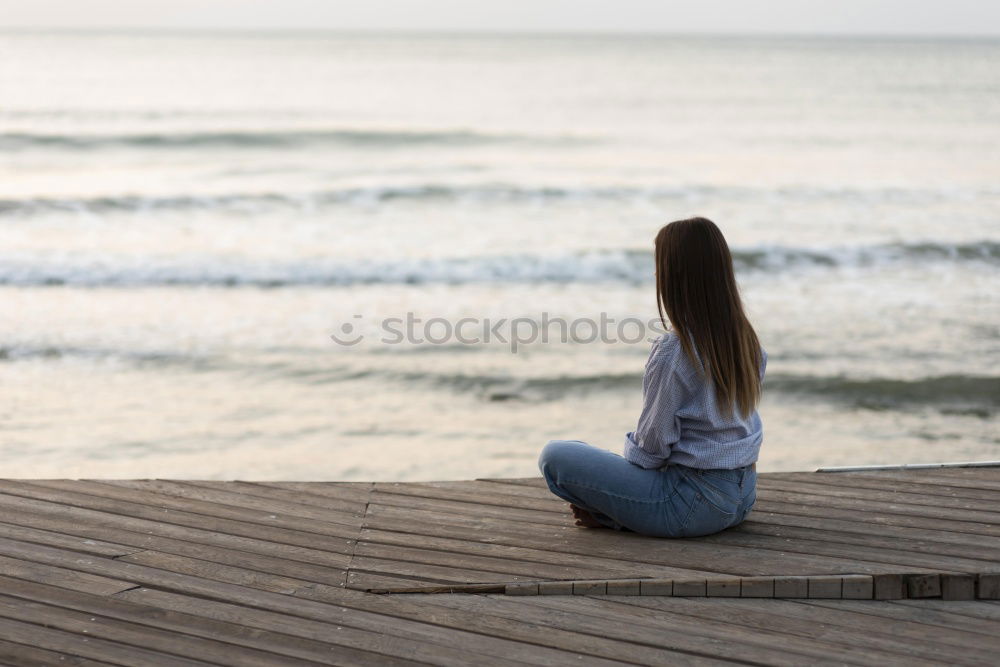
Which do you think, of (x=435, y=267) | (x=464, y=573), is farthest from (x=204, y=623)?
(x=435, y=267)

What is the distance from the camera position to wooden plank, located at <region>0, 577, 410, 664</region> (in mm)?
2695

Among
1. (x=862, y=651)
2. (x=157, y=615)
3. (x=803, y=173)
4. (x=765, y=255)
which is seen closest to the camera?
(x=862, y=651)

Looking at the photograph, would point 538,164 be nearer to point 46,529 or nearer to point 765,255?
point 765,255

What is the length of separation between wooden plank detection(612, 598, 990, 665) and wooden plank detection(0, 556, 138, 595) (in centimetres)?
156

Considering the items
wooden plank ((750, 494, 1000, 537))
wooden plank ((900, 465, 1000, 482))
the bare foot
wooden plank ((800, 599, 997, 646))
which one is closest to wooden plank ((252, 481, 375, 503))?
the bare foot

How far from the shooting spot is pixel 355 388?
7258mm

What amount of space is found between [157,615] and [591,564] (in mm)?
1273

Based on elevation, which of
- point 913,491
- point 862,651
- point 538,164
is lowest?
point 862,651

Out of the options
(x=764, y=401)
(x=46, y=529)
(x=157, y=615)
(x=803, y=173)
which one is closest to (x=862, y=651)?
(x=157, y=615)

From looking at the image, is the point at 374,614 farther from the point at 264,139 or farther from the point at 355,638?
the point at 264,139

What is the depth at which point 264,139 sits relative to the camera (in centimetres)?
2309

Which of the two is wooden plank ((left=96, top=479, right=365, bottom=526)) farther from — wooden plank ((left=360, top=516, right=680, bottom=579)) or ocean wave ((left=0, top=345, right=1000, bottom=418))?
ocean wave ((left=0, top=345, right=1000, bottom=418))

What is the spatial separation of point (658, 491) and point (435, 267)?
9.22 metres

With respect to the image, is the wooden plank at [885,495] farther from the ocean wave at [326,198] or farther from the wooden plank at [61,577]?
the ocean wave at [326,198]
